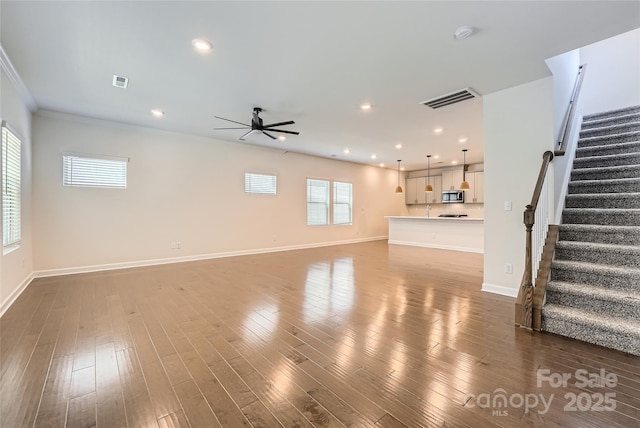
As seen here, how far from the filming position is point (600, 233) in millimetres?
3008

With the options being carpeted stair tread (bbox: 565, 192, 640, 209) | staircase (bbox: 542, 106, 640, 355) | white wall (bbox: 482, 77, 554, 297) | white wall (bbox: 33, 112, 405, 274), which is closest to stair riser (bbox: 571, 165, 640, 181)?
staircase (bbox: 542, 106, 640, 355)

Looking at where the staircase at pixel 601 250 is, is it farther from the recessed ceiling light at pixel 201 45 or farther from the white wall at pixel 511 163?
the recessed ceiling light at pixel 201 45

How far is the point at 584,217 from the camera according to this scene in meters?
3.28

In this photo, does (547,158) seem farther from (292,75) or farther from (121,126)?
(121,126)

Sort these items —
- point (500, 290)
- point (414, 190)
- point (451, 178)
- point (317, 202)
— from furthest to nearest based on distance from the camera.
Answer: point (414, 190) < point (451, 178) < point (317, 202) < point (500, 290)

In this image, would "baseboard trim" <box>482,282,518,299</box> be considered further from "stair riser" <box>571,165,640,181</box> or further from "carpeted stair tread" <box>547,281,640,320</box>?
"stair riser" <box>571,165,640,181</box>

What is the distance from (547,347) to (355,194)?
7.77m

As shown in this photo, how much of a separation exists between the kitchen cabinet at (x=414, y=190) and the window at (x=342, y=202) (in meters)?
3.20

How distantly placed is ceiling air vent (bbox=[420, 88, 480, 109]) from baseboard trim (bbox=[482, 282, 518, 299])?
2.71 meters

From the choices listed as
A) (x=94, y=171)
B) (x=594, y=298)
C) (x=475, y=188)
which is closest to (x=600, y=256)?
(x=594, y=298)

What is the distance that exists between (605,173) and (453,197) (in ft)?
20.4

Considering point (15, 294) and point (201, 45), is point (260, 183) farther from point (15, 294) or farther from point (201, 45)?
point (15, 294)

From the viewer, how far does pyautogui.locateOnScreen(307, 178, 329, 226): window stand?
8.48 m

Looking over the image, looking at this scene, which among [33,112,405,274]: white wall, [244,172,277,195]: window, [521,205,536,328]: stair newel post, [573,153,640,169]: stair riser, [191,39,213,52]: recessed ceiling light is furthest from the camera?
[244,172,277,195]: window
